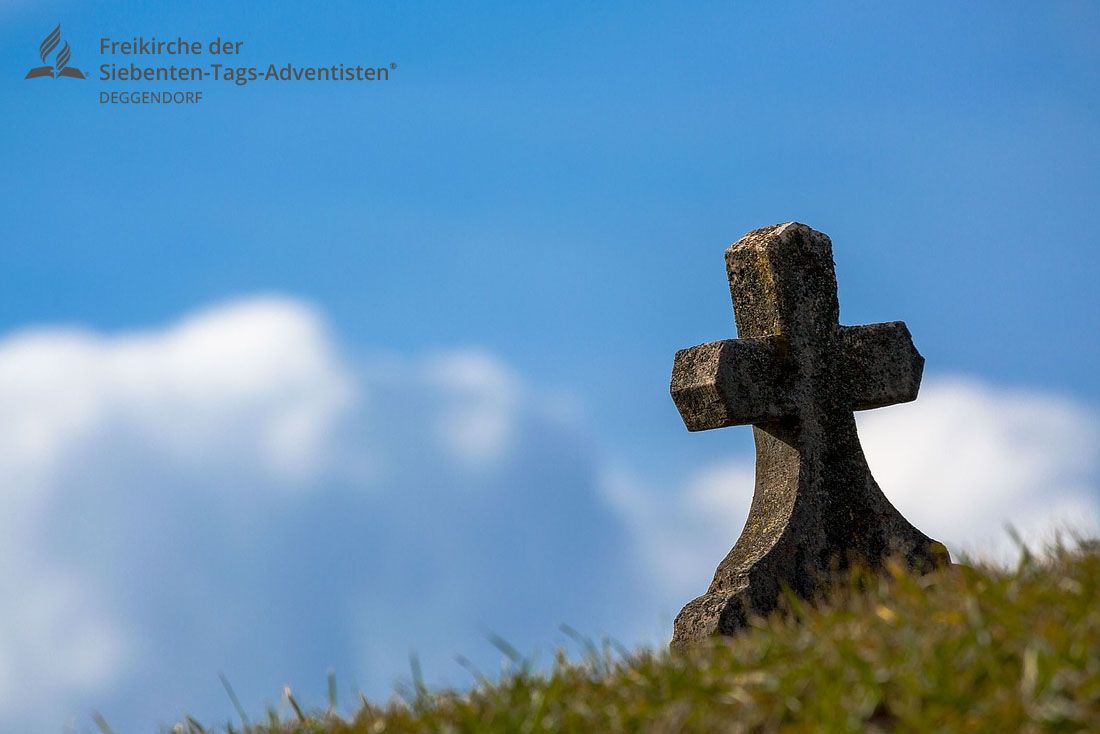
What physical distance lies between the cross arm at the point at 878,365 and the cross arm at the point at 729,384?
0.60 m

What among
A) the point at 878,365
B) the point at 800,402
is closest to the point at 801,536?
the point at 800,402

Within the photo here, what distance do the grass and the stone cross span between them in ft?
9.88

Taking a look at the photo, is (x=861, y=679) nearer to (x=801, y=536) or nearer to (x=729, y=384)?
(x=729, y=384)

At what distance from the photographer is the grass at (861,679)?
9.82 ft

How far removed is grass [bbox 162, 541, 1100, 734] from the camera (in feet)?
9.82

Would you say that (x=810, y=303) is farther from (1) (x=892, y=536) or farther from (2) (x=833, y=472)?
(1) (x=892, y=536)

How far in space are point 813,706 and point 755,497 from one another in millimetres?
4655

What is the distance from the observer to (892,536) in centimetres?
773

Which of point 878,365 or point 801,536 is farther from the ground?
point 878,365

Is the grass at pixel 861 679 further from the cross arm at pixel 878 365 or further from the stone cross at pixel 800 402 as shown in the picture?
the cross arm at pixel 878 365

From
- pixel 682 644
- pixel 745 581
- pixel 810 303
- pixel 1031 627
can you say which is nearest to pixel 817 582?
pixel 745 581

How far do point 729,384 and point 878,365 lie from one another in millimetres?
1332

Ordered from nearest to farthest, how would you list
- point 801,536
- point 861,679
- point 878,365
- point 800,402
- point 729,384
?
1. point 861,679
2. point 729,384
3. point 801,536
4. point 800,402
5. point 878,365

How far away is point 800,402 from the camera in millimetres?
7578
